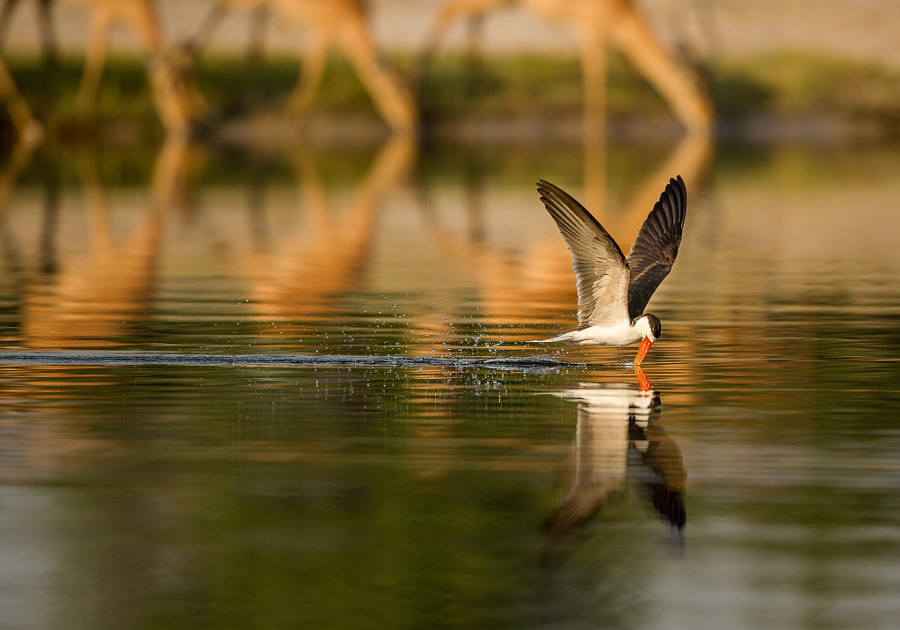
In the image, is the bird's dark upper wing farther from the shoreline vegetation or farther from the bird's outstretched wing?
the shoreline vegetation

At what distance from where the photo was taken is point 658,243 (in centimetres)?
1055

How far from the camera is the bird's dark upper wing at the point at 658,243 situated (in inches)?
409

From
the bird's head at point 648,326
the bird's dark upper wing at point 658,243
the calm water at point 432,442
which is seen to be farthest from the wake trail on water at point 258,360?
the bird's head at point 648,326

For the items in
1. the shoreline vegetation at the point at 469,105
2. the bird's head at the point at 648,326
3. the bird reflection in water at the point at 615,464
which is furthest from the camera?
the shoreline vegetation at the point at 469,105

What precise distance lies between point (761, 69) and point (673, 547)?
148ft

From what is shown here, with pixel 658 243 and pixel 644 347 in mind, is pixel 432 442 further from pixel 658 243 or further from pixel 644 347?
pixel 658 243

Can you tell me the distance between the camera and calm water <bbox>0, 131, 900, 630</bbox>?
5883 millimetres

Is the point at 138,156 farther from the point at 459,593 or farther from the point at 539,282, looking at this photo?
the point at 459,593

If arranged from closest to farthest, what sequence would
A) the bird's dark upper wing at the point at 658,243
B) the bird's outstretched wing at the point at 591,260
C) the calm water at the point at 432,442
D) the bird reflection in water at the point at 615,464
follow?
the calm water at the point at 432,442 < the bird reflection in water at the point at 615,464 < the bird's outstretched wing at the point at 591,260 < the bird's dark upper wing at the point at 658,243

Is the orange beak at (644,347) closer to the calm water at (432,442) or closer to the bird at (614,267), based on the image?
the bird at (614,267)

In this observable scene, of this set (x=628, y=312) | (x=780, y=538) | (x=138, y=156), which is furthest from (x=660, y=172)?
(x=780, y=538)

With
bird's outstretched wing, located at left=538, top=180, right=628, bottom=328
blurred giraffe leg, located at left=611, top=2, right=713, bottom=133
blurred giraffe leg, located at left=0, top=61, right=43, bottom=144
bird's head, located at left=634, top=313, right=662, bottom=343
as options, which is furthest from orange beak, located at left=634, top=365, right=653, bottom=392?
blurred giraffe leg, located at left=611, top=2, right=713, bottom=133

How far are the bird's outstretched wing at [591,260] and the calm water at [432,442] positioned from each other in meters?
0.39

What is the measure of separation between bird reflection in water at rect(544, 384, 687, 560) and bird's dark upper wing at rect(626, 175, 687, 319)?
85cm
